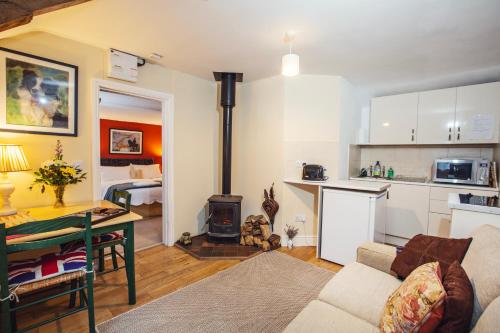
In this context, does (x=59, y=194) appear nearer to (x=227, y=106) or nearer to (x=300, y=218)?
(x=227, y=106)

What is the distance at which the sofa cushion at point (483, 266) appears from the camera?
36.8 inches

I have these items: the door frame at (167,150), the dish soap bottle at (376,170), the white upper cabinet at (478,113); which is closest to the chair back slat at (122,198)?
the door frame at (167,150)

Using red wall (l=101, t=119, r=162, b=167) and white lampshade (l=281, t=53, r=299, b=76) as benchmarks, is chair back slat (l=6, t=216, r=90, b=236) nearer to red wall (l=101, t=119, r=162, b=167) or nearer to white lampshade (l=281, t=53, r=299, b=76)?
white lampshade (l=281, t=53, r=299, b=76)

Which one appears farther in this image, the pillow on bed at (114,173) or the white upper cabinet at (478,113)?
the pillow on bed at (114,173)

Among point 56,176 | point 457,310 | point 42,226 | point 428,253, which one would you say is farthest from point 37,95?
point 428,253

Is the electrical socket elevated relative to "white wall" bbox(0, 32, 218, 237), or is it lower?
lower

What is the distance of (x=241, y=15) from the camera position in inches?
74.7

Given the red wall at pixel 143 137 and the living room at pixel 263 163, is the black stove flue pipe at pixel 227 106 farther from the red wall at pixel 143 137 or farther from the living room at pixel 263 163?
the red wall at pixel 143 137

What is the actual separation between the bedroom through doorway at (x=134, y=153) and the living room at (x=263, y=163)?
38.7 inches

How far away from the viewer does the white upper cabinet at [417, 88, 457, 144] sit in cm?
313

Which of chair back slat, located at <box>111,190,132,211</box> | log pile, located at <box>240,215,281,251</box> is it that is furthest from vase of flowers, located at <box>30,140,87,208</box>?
log pile, located at <box>240,215,281,251</box>

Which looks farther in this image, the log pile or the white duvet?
the white duvet

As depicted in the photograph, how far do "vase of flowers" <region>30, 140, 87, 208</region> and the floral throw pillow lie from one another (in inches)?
101

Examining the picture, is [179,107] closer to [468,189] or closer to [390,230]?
[390,230]
